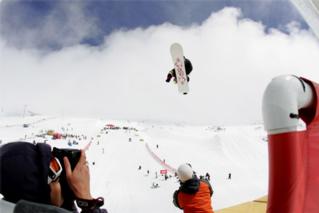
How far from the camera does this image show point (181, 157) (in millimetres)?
10164

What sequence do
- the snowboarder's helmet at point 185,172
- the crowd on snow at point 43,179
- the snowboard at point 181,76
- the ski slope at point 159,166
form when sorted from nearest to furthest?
the crowd on snow at point 43,179, the snowboarder's helmet at point 185,172, the snowboard at point 181,76, the ski slope at point 159,166

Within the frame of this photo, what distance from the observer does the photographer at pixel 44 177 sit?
13.9 inches

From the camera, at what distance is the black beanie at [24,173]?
352 mm

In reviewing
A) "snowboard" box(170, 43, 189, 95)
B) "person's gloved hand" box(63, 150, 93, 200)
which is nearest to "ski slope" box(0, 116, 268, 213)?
"snowboard" box(170, 43, 189, 95)

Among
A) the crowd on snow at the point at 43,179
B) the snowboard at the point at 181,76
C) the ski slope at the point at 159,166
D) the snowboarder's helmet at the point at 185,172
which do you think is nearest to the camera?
the crowd on snow at the point at 43,179

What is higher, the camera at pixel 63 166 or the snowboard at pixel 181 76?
the snowboard at pixel 181 76

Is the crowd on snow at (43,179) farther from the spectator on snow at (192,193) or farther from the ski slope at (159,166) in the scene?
the ski slope at (159,166)

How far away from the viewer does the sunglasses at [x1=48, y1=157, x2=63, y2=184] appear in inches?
14.5

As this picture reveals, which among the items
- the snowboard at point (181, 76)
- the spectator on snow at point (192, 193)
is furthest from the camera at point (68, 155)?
the snowboard at point (181, 76)

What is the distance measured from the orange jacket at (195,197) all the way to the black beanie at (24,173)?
2.80 ft

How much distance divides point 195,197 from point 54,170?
87 centimetres

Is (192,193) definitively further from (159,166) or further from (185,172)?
(159,166)

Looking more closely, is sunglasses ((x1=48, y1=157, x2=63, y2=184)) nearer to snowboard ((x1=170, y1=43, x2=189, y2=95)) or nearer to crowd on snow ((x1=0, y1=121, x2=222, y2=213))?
crowd on snow ((x1=0, y1=121, x2=222, y2=213))

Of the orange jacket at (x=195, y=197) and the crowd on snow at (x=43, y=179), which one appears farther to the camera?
the orange jacket at (x=195, y=197)
